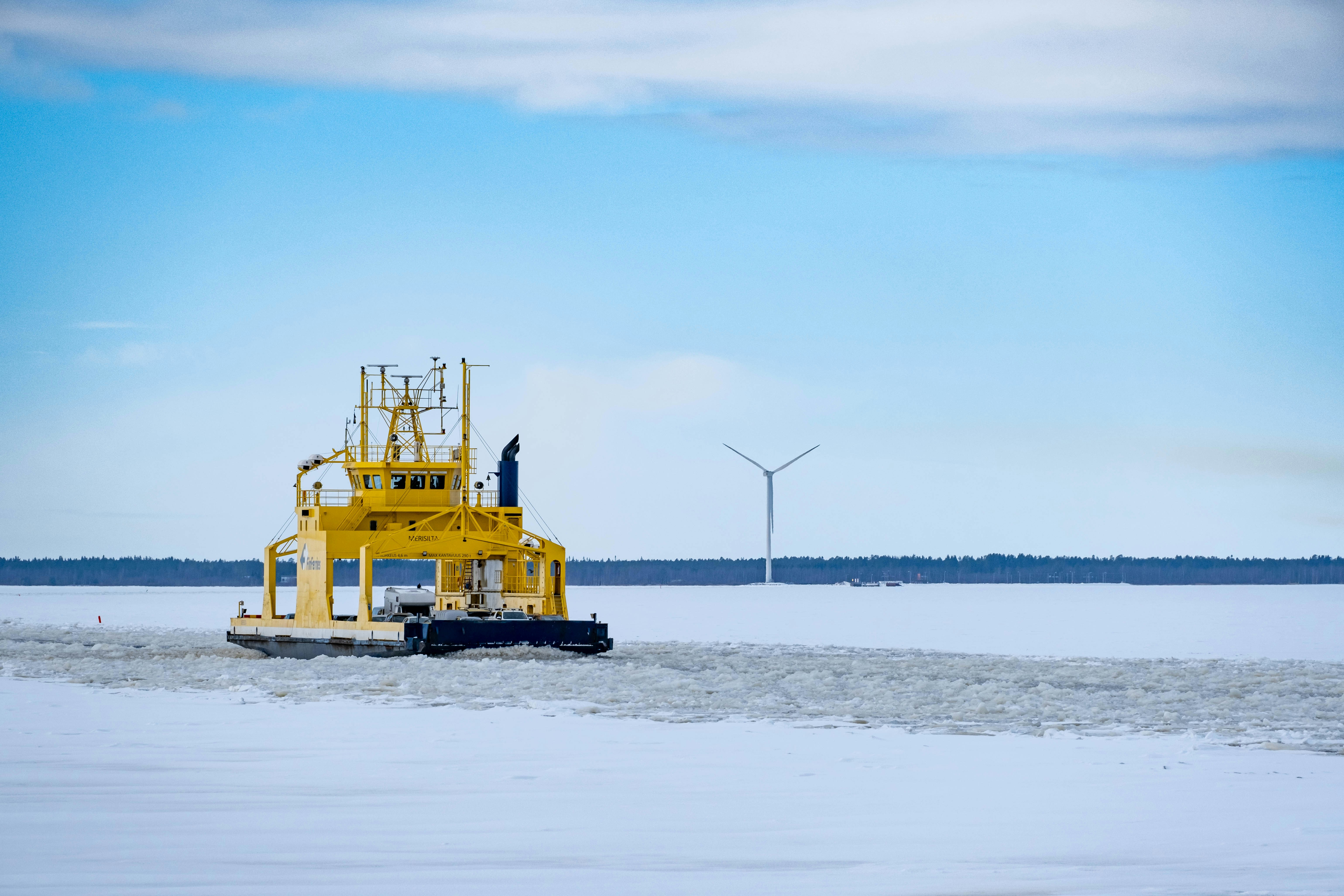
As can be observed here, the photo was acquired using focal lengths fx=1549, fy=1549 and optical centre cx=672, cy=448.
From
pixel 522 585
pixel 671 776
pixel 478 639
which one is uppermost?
pixel 522 585

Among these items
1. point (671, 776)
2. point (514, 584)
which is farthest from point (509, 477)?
point (671, 776)

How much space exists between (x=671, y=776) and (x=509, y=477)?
2649 cm

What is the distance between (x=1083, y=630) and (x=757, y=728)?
A: 45.4m

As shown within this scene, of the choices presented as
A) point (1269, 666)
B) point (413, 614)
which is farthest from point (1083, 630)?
point (413, 614)

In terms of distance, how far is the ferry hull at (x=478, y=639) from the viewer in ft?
113

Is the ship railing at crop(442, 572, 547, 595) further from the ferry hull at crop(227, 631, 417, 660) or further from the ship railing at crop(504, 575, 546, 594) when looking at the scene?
the ferry hull at crop(227, 631, 417, 660)

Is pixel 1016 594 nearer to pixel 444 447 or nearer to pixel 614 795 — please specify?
pixel 444 447

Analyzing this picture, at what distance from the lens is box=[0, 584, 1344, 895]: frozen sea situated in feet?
34.2

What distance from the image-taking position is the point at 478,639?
3516cm

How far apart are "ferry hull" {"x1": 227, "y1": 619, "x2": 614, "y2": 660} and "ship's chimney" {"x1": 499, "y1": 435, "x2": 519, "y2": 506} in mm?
5239

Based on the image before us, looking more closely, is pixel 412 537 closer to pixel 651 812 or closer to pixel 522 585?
pixel 522 585

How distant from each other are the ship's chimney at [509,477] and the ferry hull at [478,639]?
5.24m

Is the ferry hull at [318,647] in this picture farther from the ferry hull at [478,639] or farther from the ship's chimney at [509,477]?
the ship's chimney at [509,477]

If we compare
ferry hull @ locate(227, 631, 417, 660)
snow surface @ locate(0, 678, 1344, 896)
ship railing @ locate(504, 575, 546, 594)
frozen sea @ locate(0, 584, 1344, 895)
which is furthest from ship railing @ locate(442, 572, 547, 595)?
snow surface @ locate(0, 678, 1344, 896)
